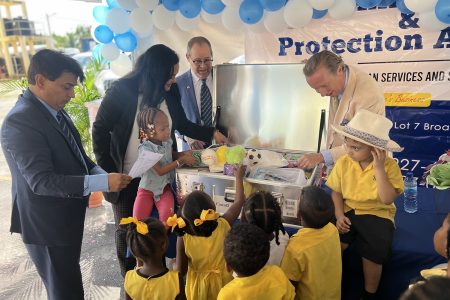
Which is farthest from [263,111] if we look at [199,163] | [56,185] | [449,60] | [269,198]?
[449,60]

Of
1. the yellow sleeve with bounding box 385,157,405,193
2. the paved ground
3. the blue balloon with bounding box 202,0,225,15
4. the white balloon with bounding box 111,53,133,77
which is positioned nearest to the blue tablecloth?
the yellow sleeve with bounding box 385,157,405,193

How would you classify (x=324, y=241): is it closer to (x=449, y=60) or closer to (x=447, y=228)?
(x=447, y=228)

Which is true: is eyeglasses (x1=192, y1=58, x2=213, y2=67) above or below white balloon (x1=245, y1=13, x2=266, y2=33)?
below

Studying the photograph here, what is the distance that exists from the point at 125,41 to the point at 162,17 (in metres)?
0.46

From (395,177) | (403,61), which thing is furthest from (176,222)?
(403,61)

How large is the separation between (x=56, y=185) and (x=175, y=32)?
270 centimetres

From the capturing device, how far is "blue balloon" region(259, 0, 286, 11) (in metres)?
2.97

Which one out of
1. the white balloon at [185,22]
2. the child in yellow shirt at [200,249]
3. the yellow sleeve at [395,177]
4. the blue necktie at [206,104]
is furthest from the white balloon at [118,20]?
the yellow sleeve at [395,177]

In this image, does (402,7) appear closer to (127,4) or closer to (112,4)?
(127,4)

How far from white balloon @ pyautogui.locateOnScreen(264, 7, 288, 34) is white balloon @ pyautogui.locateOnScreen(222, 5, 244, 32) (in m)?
0.27

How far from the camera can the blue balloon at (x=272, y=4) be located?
9.73 ft

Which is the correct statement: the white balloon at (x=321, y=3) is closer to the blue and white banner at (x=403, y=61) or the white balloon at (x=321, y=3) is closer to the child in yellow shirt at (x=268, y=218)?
the blue and white banner at (x=403, y=61)

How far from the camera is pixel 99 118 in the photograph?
2.07 meters

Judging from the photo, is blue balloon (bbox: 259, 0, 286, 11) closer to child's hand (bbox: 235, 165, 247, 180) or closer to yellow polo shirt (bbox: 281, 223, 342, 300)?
child's hand (bbox: 235, 165, 247, 180)
